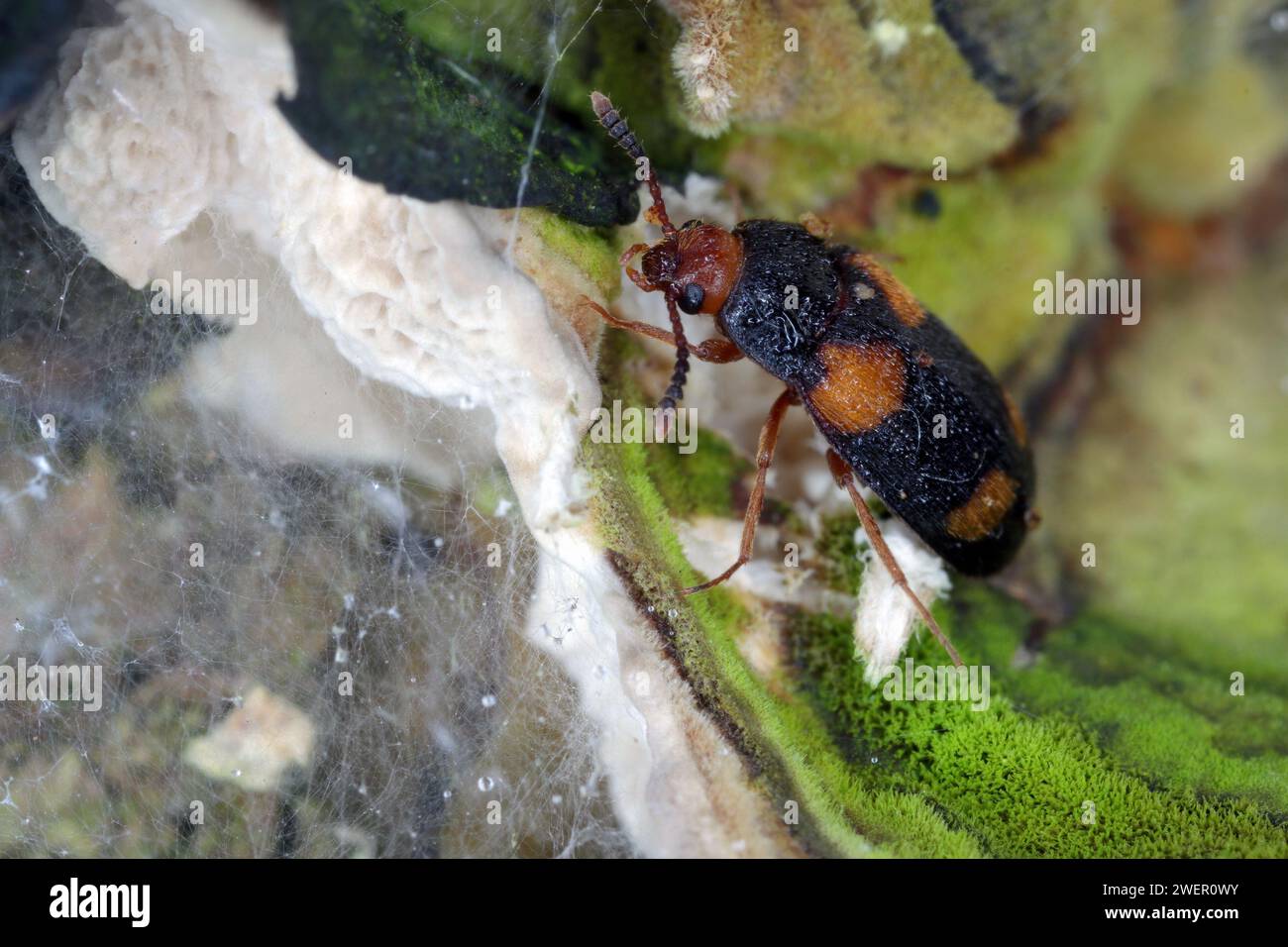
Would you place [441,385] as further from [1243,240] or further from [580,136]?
[1243,240]

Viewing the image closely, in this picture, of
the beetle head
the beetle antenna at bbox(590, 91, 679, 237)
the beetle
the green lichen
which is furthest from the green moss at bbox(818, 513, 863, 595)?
the green lichen

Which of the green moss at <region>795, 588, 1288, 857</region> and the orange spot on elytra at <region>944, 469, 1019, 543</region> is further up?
the orange spot on elytra at <region>944, 469, 1019, 543</region>

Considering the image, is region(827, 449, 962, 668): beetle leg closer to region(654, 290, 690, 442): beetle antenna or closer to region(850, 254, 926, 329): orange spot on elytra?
region(850, 254, 926, 329): orange spot on elytra

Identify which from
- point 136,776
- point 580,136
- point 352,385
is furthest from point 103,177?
point 136,776

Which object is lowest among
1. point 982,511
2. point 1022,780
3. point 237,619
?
point 1022,780

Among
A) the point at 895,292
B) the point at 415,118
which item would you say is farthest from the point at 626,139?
the point at 895,292

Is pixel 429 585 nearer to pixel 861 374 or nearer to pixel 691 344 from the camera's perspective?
pixel 691 344

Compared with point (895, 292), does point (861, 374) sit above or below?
below
